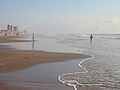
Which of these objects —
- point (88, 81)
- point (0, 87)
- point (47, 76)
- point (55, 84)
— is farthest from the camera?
point (47, 76)

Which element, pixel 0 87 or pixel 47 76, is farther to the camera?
pixel 47 76

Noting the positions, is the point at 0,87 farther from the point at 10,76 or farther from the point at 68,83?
the point at 68,83

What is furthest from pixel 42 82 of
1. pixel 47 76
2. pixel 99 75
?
pixel 99 75

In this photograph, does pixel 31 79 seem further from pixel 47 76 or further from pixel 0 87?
pixel 0 87

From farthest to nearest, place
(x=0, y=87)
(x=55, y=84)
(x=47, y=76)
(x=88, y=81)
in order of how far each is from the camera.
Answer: (x=47, y=76)
(x=88, y=81)
(x=55, y=84)
(x=0, y=87)

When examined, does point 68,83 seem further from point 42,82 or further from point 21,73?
point 21,73

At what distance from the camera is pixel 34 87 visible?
27.6ft

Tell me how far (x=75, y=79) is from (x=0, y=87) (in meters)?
3.37

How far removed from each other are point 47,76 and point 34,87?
6.74ft

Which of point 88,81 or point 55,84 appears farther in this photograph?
point 88,81

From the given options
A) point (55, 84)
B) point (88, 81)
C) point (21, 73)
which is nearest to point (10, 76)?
point (21, 73)

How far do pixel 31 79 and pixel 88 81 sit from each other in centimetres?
244

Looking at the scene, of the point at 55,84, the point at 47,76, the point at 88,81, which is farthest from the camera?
the point at 47,76

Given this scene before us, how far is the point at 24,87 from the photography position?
8.38 metres
